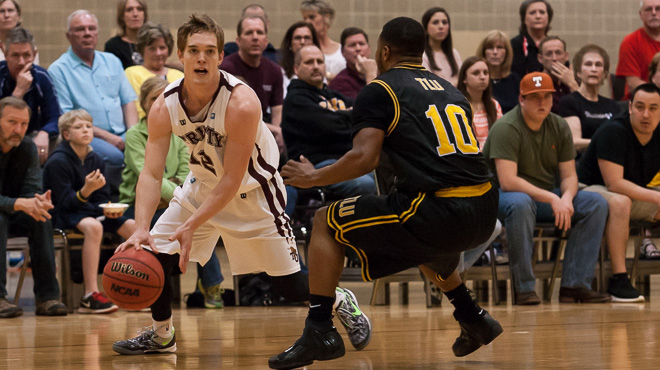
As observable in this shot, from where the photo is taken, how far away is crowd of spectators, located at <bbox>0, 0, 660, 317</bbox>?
6488 millimetres

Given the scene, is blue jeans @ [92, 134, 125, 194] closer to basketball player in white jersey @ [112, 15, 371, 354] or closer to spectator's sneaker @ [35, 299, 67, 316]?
spectator's sneaker @ [35, 299, 67, 316]

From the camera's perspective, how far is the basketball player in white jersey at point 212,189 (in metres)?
4.02

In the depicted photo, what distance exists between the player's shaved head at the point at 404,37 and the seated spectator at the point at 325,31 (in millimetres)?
4368

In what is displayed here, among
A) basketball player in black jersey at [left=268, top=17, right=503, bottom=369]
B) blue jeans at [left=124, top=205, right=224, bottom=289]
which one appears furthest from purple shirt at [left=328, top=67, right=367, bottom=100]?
basketball player in black jersey at [left=268, top=17, right=503, bottom=369]

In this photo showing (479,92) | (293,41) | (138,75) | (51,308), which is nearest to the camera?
(51,308)

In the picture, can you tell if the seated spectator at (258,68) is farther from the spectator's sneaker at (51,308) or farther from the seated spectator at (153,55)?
the spectator's sneaker at (51,308)

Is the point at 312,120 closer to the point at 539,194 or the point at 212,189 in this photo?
the point at 539,194

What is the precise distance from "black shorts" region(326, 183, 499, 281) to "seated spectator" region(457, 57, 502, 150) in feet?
11.2

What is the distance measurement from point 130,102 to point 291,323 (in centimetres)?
294

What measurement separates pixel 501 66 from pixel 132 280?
5053 mm

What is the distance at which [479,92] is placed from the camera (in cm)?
728

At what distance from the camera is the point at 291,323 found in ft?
18.3

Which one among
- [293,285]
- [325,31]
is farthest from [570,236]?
[325,31]

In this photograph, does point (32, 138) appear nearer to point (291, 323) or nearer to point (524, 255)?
point (291, 323)
